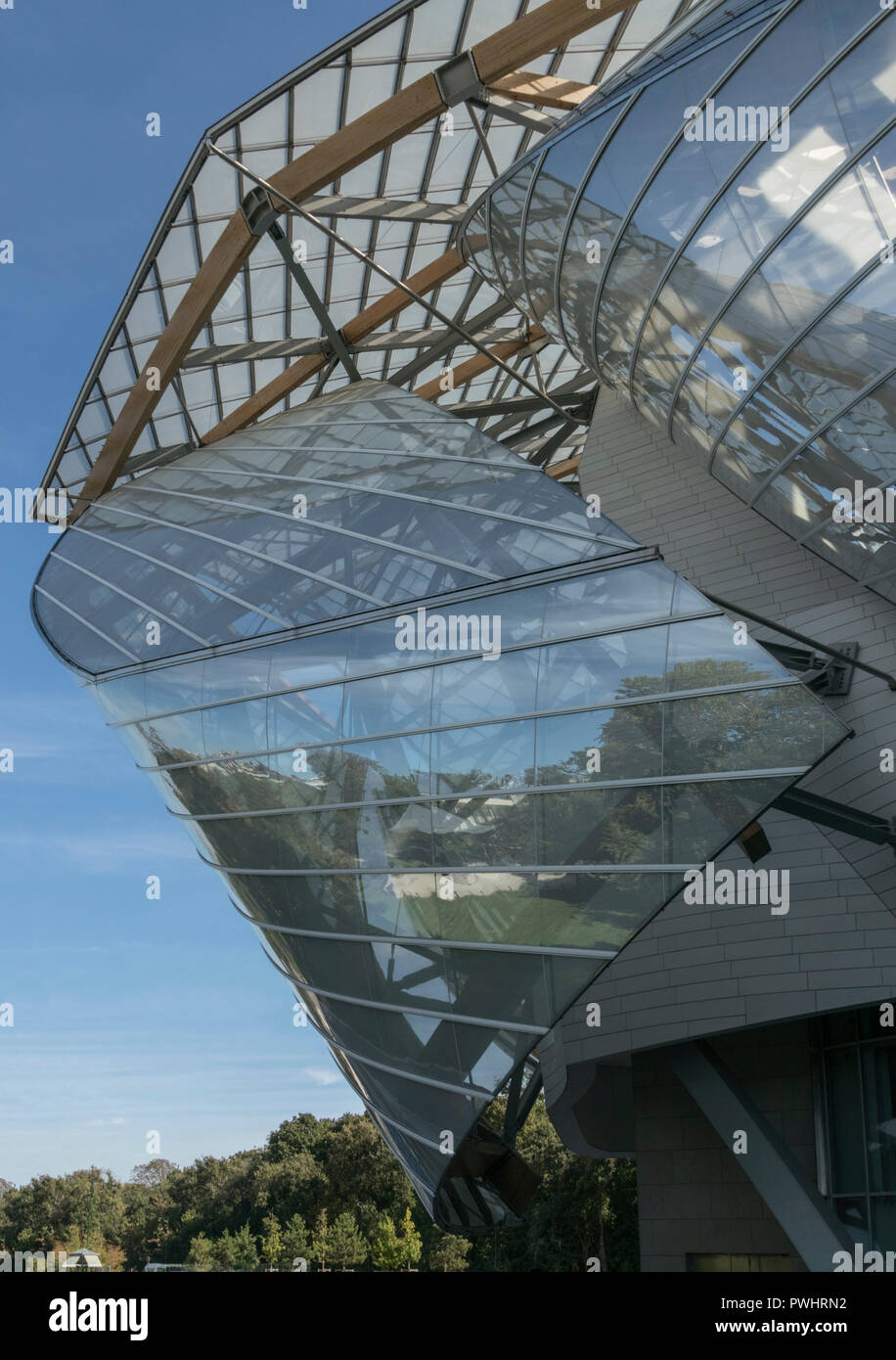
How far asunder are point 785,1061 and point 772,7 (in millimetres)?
16426

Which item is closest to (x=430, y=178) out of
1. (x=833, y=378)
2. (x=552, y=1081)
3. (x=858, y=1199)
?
(x=833, y=378)

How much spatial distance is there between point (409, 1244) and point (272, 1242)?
41.0 ft

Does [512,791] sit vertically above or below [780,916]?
above

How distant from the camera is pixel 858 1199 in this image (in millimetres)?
18188

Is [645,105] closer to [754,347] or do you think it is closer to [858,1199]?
[754,347]

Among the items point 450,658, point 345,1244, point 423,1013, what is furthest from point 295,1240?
point 450,658

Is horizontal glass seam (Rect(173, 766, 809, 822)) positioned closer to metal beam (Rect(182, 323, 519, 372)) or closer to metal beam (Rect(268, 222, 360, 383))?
metal beam (Rect(268, 222, 360, 383))

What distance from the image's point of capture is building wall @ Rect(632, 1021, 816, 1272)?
19.1 metres

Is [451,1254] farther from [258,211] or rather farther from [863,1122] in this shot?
[258,211]

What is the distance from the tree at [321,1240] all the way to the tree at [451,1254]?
6748 millimetres

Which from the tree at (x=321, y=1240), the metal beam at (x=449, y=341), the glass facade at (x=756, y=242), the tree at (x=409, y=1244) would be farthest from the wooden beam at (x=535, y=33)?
the tree at (x=321, y=1240)

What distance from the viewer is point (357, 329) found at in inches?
1100

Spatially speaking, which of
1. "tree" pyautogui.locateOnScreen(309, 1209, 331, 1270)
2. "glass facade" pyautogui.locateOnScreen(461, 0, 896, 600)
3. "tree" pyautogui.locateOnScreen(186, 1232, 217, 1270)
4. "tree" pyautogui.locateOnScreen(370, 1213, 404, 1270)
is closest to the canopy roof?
"glass facade" pyautogui.locateOnScreen(461, 0, 896, 600)

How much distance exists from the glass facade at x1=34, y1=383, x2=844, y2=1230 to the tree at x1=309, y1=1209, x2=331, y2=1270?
57.0 meters
